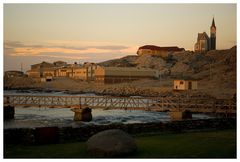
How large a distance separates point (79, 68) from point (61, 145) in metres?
119

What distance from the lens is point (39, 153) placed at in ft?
41.0

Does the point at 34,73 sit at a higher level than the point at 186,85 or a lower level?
higher

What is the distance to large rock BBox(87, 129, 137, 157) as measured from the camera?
11.6 metres

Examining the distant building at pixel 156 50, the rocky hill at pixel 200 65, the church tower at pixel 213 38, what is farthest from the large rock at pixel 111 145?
the distant building at pixel 156 50

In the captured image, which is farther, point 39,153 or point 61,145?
point 61,145

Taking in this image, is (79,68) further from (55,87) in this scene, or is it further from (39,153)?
(39,153)

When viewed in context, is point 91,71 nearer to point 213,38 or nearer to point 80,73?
point 80,73

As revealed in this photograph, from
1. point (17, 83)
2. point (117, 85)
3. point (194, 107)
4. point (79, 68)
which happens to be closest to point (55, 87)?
point (79, 68)

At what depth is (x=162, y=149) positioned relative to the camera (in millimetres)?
13148

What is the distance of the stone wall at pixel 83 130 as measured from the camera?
14555 millimetres

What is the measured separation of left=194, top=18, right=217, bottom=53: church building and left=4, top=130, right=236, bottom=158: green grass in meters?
151

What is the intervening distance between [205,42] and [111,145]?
158237 mm

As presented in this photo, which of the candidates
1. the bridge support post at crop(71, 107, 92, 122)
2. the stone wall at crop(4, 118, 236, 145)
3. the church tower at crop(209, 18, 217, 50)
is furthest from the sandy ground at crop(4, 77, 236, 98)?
the church tower at crop(209, 18, 217, 50)

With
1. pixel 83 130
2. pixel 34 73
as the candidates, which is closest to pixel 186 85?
pixel 83 130
